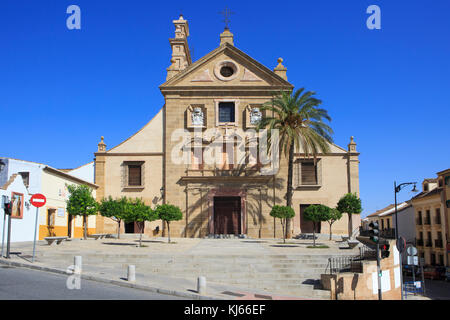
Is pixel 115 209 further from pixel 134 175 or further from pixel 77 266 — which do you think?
pixel 77 266

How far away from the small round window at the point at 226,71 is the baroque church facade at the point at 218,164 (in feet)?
0.26

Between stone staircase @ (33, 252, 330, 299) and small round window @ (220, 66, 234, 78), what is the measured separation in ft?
64.1

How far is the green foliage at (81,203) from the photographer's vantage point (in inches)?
1158

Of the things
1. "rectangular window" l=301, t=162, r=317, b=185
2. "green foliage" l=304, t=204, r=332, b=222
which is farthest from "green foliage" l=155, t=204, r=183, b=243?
"rectangular window" l=301, t=162, r=317, b=185

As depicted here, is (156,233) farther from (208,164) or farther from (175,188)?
(208,164)

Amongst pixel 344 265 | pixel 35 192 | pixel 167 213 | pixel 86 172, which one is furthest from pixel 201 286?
pixel 86 172

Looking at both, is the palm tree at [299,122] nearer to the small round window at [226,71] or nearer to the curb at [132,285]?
the small round window at [226,71]

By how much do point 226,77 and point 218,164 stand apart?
7.08 m

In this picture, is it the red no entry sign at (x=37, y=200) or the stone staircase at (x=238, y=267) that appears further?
the red no entry sign at (x=37, y=200)

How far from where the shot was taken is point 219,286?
50.0 feet

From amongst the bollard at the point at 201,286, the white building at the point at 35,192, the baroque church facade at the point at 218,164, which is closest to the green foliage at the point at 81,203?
the white building at the point at 35,192

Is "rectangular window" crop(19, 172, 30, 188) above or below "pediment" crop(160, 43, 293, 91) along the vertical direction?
below

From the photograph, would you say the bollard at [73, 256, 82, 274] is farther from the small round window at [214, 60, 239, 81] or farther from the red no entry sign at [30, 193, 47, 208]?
the small round window at [214, 60, 239, 81]

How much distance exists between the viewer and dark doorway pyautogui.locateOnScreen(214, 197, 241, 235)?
1325 inches
